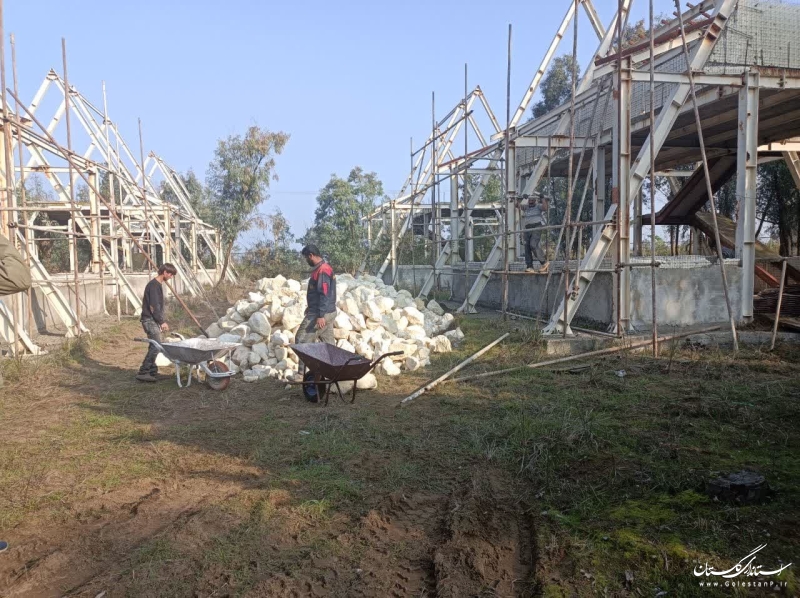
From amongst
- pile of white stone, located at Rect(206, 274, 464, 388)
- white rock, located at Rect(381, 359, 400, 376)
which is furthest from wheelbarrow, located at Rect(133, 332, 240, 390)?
white rock, located at Rect(381, 359, 400, 376)

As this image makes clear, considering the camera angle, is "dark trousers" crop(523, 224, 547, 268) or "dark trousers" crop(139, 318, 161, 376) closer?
"dark trousers" crop(139, 318, 161, 376)

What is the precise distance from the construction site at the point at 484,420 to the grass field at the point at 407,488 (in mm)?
22

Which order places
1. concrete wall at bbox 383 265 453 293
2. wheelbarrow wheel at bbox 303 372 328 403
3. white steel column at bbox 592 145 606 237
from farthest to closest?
concrete wall at bbox 383 265 453 293
white steel column at bbox 592 145 606 237
wheelbarrow wheel at bbox 303 372 328 403

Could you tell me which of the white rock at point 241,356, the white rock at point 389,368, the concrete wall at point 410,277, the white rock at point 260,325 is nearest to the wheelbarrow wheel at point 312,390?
the white rock at point 389,368

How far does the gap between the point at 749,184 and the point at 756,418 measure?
539 cm

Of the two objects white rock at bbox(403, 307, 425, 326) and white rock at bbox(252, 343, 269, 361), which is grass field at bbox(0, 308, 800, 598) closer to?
white rock at bbox(252, 343, 269, 361)

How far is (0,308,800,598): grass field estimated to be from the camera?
316cm

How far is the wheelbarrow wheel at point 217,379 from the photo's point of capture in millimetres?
7895

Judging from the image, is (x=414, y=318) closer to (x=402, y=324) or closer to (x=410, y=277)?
(x=402, y=324)

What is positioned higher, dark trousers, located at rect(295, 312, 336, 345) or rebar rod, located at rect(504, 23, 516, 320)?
rebar rod, located at rect(504, 23, 516, 320)

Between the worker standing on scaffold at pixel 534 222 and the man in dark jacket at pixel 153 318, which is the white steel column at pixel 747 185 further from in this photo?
the man in dark jacket at pixel 153 318

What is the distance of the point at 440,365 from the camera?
8.95 meters

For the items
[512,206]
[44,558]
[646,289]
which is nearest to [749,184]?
[646,289]

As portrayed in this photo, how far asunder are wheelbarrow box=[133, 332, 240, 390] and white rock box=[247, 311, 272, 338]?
1.15 metres
